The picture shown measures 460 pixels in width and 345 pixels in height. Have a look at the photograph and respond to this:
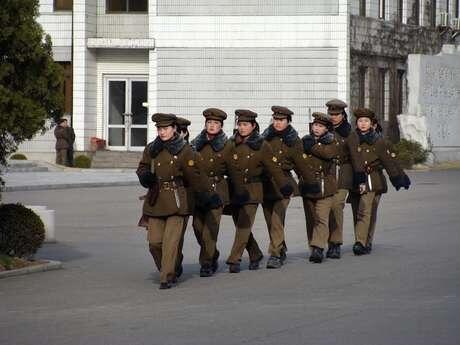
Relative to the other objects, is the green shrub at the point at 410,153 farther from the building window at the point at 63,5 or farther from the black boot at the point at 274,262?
the black boot at the point at 274,262

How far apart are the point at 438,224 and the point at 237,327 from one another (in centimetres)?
1167

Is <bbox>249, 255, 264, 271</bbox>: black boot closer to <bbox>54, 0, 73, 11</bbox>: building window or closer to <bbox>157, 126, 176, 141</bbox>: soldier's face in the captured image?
<bbox>157, 126, 176, 141</bbox>: soldier's face

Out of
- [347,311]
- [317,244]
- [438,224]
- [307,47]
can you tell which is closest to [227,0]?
[307,47]

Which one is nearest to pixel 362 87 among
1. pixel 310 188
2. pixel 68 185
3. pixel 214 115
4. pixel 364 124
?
pixel 68 185

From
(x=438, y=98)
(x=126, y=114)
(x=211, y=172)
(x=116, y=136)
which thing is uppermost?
(x=438, y=98)

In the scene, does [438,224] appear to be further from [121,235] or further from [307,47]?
[307,47]

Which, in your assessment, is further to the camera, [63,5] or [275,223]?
[63,5]

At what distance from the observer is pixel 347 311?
511 inches

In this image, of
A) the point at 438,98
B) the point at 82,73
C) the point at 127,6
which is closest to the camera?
the point at 82,73

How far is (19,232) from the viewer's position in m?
16.5

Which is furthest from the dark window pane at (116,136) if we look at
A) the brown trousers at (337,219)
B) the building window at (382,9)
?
the brown trousers at (337,219)

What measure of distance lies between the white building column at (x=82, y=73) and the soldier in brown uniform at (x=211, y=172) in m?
31.7

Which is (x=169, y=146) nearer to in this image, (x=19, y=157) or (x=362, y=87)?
(x=19, y=157)

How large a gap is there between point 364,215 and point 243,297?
187 inches
